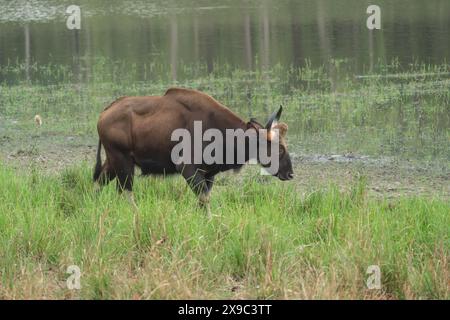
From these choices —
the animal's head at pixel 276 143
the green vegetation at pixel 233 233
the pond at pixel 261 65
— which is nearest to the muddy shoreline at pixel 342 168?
the green vegetation at pixel 233 233

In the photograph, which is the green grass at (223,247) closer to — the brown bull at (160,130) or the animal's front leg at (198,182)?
the animal's front leg at (198,182)

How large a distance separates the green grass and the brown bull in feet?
1.72

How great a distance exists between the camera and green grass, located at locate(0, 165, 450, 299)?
5707mm

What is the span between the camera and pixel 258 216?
748 centimetres

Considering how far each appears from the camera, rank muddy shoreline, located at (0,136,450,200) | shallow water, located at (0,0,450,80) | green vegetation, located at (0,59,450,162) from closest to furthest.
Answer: muddy shoreline, located at (0,136,450,200)
green vegetation, located at (0,59,450,162)
shallow water, located at (0,0,450,80)

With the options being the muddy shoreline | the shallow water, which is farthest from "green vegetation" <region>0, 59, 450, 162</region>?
the shallow water

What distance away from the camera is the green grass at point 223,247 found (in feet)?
18.7

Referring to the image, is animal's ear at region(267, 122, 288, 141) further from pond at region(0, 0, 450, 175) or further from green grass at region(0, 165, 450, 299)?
pond at region(0, 0, 450, 175)

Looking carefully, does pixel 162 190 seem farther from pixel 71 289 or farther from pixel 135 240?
pixel 71 289

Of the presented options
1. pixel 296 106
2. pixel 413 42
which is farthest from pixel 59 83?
pixel 413 42

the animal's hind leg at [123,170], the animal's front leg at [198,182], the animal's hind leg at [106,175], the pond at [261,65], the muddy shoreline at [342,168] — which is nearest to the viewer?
the animal's front leg at [198,182]

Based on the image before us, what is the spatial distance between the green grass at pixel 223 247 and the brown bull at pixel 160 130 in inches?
20.6

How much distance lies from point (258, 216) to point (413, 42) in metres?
16.9

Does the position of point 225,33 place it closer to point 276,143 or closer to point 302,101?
point 302,101
